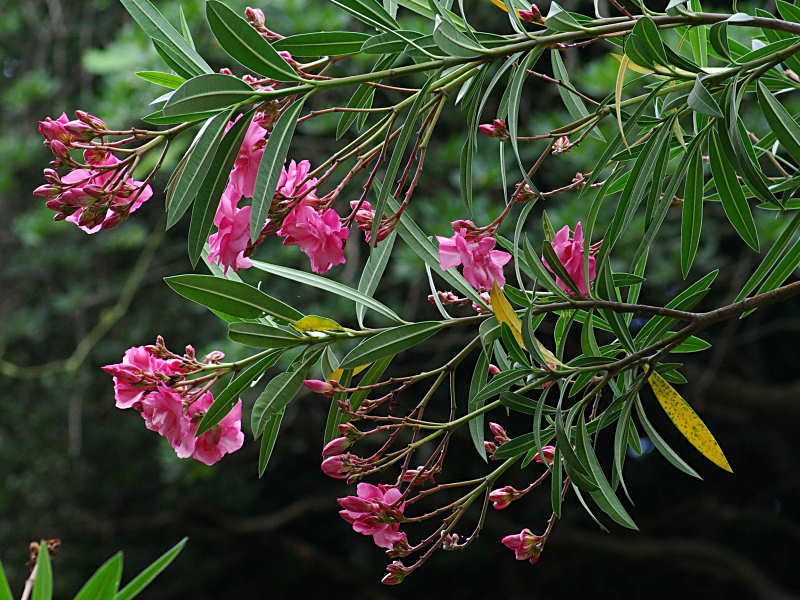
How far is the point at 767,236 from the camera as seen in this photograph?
1.88 meters

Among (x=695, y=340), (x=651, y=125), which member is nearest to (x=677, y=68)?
(x=651, y=125)

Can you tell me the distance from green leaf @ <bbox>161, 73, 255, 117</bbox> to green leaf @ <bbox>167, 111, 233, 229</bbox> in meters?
0.01

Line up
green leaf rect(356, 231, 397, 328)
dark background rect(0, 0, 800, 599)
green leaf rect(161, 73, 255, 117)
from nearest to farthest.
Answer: green leaf rect(161, 73, 255, 117) < green leaf rect(356, 231, 397, 328) < dark background rect(0, 0, 800, 599)

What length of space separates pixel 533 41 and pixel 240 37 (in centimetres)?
17

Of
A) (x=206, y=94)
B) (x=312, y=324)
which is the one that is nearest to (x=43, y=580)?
(x=312, y=324)

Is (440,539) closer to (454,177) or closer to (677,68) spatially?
(677,68)

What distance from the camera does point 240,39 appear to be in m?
0.47

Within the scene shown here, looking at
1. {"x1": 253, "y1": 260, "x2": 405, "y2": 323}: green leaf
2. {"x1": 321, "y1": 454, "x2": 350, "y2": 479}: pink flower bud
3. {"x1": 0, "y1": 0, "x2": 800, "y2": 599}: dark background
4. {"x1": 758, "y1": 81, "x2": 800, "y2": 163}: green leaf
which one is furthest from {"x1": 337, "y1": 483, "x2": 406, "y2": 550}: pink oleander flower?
{"x1": 0, "y1": 0, "x2": 800, "y2": 599}: dark background

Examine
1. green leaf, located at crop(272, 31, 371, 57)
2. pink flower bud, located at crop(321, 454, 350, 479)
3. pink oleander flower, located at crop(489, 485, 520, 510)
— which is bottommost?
pink oleander flower, located at crop(489, 485, 520, 510)

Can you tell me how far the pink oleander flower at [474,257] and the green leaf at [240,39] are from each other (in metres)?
0.16

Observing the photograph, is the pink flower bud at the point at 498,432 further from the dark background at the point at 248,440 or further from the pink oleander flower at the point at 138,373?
the dark background at the point at 248,440

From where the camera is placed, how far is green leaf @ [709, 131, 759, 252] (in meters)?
0.58

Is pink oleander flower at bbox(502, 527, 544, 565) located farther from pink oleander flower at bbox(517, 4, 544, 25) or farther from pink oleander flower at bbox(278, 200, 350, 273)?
pink oleander flower at bbox(517, 4, 544, 25)

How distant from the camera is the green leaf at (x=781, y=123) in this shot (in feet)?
1.88
